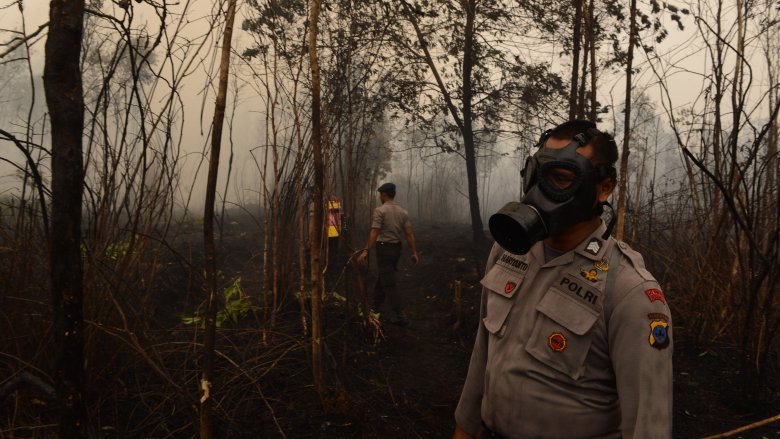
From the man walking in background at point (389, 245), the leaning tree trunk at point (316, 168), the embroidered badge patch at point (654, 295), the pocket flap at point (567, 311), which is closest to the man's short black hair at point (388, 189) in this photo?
the man walking in background at point (389, 245)

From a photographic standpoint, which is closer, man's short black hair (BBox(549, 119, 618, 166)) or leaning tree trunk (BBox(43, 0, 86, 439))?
Result: leaning tree trunk (BBox(43, 0, 86, 439))

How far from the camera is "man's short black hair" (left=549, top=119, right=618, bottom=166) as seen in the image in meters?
1.32

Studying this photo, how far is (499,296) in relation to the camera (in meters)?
1.42

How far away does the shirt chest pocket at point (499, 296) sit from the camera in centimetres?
138

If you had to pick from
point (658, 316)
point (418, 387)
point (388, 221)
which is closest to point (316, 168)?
point (658, 316)

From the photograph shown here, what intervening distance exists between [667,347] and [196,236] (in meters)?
11.1

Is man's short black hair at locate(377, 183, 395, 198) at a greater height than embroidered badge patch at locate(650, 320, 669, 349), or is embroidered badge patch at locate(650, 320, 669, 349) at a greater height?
man's short black hair at locate(377, 183, 395, 198)

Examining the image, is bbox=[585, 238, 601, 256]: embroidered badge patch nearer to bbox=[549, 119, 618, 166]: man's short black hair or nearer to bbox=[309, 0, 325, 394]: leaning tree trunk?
bbox=[549, 119, 618, 166]: man's short black hair

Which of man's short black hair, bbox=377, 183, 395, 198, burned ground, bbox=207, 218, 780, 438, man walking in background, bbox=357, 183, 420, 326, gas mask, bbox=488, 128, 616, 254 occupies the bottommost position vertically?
burned ground, bbox=207, 218, 780, 438

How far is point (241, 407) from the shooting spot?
299 cm

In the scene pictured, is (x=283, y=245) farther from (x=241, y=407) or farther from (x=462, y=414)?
(x=462, y=414)

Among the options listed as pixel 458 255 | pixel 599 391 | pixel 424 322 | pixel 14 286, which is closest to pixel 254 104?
pixel 458 255

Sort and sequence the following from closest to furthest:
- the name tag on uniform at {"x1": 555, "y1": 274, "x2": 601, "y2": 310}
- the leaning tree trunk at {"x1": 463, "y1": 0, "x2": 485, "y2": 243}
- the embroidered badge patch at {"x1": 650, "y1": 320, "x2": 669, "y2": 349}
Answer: the embroidered badge patch at {"x1": 650, "y1": 320, "x2": 669, "y2": 349}, the name tag on uniform at {"x1": 555, "y1": 274, "x2": 601, "y2": 310}, the leaning tree trunk at {"x1": 463, "y1": 0, "x2": 485, "y2": 243}

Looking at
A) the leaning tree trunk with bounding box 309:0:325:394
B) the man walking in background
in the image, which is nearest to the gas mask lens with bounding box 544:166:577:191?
the leaning tree trunk with bounding box 309:0:325:394
